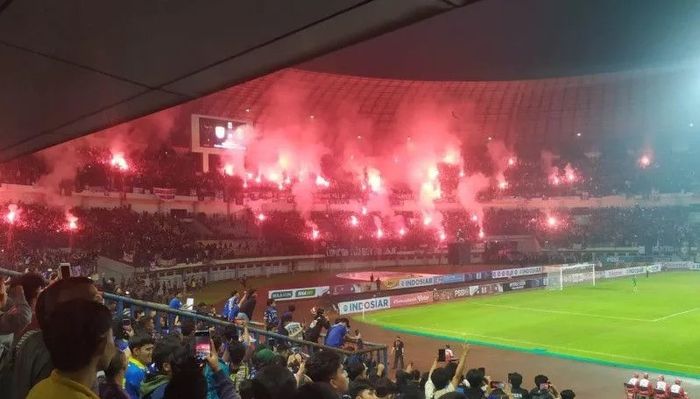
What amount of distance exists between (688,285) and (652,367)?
81.3 feet

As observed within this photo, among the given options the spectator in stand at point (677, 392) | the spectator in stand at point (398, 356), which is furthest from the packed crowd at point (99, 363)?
the spectator in stand at point (398, 356)

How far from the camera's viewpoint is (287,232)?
154ft

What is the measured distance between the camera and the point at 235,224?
45.5 meters

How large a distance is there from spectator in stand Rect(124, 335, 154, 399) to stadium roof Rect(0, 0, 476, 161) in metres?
2.52

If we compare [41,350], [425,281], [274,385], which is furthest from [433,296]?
[41,350]

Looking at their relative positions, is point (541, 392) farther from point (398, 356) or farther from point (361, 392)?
point (398, 356)

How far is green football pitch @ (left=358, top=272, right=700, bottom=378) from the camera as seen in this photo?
21328 millimetres

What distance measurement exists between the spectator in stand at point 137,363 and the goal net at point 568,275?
37740 millimetres

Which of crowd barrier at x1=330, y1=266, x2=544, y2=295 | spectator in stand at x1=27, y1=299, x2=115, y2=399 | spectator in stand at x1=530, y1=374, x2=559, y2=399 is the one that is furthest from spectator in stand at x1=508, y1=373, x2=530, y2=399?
crowd barrier at x1=330, y1=266, x2=544, y2=295

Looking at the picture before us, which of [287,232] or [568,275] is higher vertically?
[287,232]

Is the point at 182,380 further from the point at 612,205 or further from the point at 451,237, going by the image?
the point at 612,205

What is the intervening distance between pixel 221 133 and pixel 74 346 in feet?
118

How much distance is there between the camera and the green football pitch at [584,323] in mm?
21328

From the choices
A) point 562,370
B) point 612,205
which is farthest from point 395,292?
point 612,205
